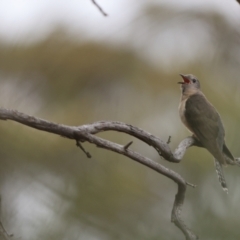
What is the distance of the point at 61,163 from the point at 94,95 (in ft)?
2.33

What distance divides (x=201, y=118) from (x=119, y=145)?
1.38m

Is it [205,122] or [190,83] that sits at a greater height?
[190,83]

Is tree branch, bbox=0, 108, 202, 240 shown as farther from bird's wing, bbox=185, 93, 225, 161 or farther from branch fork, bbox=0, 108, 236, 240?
bird's wing, bbox=185, 93, 225, 161

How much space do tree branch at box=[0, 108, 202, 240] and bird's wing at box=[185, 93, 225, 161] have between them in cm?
37

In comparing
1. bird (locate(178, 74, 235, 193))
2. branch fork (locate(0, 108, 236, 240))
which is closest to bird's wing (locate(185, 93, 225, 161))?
bird (locate(178, 74, 235, 193))

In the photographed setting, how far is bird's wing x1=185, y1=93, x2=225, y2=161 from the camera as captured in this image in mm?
1988

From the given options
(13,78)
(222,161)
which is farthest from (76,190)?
(222,161)

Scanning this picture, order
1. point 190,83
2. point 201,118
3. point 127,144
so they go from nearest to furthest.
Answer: point 127,144 < point 190,83 < point 201,118

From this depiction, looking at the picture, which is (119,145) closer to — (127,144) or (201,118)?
(127,144)

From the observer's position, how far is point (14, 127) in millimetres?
1182

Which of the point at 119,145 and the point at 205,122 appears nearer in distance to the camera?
the point at 119,145

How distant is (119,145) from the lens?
4.21 feet

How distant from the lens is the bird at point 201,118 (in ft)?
6.45

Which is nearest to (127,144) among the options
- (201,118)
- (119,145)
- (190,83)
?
(119,145)
